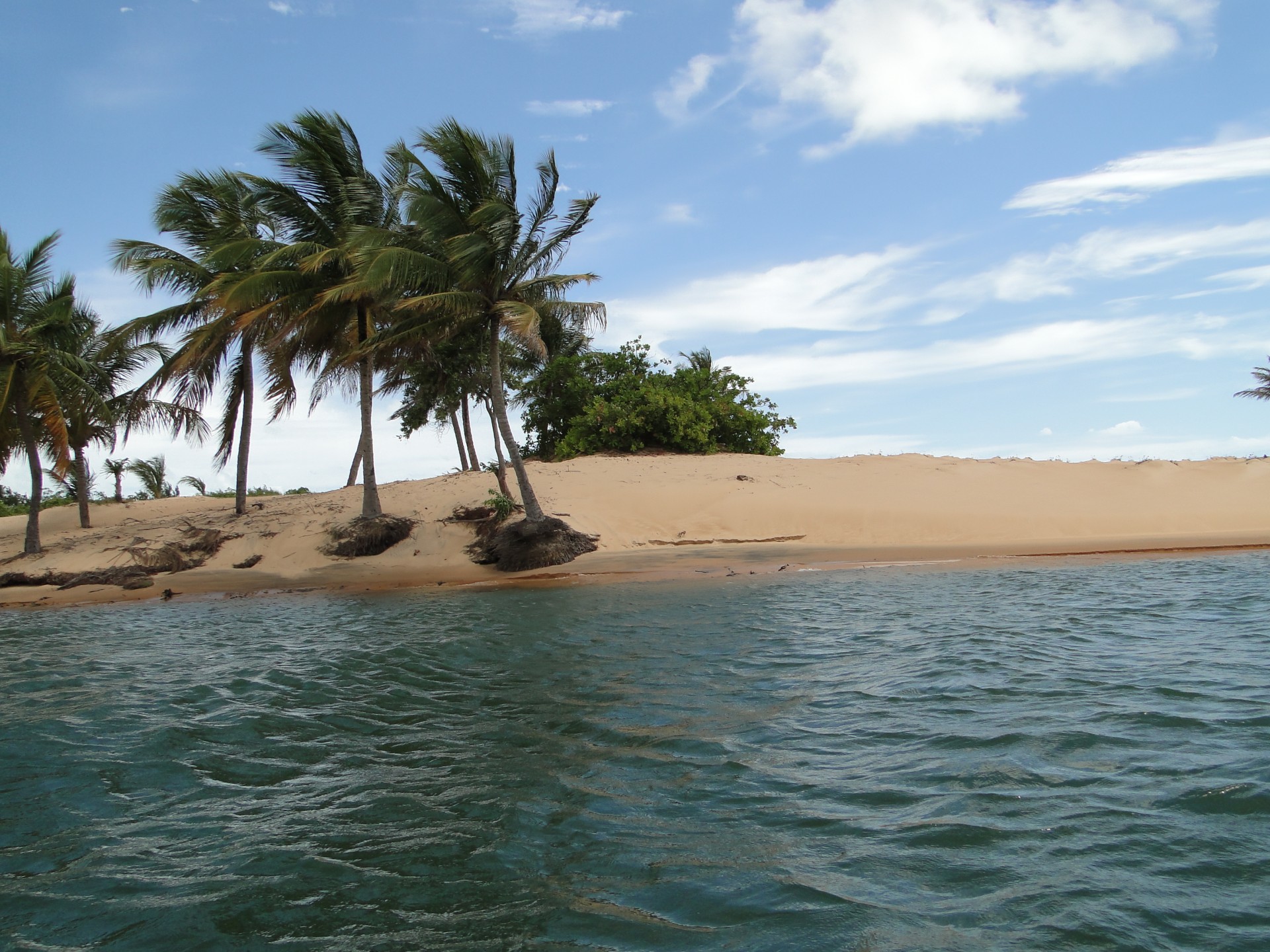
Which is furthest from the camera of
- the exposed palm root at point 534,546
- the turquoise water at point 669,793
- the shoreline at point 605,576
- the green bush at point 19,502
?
the green bush at point 19,502

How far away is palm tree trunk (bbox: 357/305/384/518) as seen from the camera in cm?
1898

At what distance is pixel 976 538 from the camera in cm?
1783

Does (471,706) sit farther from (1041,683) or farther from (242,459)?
(242,459)

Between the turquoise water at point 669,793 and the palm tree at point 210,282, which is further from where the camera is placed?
the palm tree at point 210,282

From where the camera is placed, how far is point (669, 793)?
14.1 feet

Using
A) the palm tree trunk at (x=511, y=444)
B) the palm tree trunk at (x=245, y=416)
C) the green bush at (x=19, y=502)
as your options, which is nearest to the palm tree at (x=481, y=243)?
the palm tree trunk at (x=511, y=444)

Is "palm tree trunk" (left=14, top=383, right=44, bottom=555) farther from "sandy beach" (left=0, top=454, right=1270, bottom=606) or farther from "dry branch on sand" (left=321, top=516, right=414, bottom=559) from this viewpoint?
"dry branch on sand" (left=321, top=516, right=414, bottom=559)

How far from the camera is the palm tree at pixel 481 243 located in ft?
55.0

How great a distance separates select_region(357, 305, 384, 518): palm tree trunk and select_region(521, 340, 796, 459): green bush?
351 inches

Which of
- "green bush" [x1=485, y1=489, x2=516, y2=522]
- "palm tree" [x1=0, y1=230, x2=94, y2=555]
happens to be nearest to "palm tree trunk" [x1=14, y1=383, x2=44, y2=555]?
"palm tree" [x1=0, y1=230, x2=94, y2=555]

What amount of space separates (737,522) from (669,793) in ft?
50.3

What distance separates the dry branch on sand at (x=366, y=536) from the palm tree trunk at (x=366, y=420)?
0.25 meters

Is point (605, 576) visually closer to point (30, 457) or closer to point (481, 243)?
point (481, 243)

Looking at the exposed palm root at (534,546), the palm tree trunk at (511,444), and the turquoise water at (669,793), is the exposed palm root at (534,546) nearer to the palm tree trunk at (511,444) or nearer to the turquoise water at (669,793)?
the palm tree trunk at (511,444)
